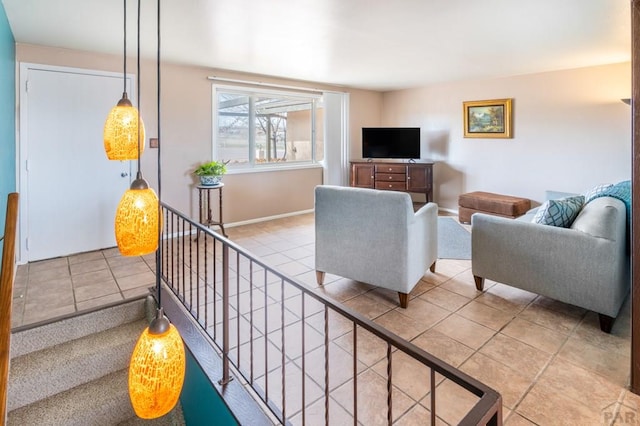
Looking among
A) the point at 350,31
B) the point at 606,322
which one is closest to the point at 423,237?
the point at 606,322

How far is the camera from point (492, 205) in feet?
16.5

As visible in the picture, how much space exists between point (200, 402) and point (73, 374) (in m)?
0.89

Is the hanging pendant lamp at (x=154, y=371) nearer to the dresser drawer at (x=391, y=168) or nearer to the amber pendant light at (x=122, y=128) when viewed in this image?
the amber pendant light at (x=122, y=128)

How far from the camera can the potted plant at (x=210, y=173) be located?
15.0 feet

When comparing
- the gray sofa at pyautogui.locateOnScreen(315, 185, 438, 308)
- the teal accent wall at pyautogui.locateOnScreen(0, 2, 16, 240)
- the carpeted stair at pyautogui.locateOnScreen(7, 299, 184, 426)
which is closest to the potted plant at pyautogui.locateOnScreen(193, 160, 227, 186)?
the teal accent wall at pyautogui.locateOnScreen(0, 2, 16, 240)

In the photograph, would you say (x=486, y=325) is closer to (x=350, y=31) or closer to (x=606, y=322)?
(x=606, y=322)

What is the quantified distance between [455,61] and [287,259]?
125 inches

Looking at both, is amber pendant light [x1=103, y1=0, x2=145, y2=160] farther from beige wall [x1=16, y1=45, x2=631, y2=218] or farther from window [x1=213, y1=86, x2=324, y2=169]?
window [x1=213, y1=86, x2=324, y2=169]

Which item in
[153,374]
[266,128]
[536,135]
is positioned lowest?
[153,374]

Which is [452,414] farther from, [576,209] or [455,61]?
[455,61]

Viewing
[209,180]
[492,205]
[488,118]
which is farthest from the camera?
[488,118]

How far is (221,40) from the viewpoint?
3445mm

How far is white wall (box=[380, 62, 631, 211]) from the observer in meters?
4.52

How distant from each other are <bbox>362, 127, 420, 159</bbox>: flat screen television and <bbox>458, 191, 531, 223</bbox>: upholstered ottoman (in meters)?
1.32
